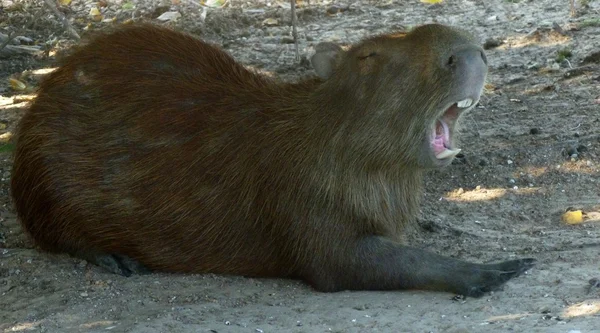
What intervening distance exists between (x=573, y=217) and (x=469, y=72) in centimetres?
144

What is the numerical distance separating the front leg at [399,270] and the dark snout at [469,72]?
0.82 m

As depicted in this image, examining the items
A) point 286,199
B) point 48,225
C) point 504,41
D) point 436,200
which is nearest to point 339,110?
point 286,199

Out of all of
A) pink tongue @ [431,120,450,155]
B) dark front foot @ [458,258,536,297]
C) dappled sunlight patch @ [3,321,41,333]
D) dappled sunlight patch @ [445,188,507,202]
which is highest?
pink tongue @ [431,120,450,155]

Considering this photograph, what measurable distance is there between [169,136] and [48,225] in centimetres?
86

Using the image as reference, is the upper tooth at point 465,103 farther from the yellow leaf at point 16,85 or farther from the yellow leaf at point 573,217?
the yellow leaf at point 16,85

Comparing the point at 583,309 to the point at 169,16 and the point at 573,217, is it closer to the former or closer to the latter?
the point at 573,217

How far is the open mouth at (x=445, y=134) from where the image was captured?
492 cm

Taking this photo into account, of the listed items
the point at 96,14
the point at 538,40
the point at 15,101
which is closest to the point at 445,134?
the point at 538,40

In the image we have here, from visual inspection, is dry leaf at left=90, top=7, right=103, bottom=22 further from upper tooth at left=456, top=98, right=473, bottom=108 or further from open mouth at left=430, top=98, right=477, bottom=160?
upper tooth at left=456, top=98, right=473, bottom=108

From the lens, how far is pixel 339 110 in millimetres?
5117

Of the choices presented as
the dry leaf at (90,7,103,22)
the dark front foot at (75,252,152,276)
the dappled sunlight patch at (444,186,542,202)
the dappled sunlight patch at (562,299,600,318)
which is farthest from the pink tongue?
the dry leaf at (90,7,103,22)

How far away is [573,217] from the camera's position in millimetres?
5688

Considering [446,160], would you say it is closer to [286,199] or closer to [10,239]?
[286,199]

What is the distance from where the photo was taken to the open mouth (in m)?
4.92
